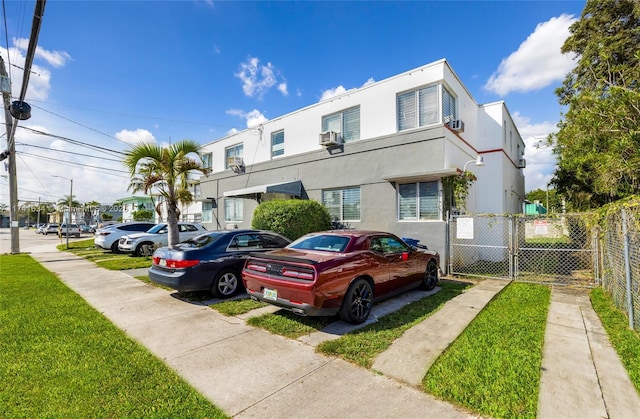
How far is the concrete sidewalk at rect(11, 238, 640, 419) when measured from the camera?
2816 millimetres

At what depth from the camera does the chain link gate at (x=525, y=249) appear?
8.00 meters

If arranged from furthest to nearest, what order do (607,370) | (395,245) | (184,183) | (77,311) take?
(184,183)
(395,245)
(77,311)
(607,370)

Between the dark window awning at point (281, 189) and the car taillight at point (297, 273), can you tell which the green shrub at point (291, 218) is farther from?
the car taillight at point (297, 273)

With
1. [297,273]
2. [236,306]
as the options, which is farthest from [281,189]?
[297,273]

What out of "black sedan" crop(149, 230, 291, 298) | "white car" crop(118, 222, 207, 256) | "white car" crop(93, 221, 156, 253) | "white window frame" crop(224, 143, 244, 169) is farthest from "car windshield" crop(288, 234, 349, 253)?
"white car" crop(93, 221, 156, 253)

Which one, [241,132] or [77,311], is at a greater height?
[241,132]

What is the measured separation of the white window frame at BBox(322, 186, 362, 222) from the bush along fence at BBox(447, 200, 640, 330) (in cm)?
341

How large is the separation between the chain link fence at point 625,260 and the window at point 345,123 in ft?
25.6

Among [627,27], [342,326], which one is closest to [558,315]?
[342,326]

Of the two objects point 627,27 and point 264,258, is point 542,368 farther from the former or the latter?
point 627,27

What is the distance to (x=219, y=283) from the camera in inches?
259

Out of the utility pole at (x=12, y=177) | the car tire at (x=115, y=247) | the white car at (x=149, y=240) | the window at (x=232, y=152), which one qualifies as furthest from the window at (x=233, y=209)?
the utility pole at (x=12, y=177)

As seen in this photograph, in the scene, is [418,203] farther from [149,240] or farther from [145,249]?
[145,249]

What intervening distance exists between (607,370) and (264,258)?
4653 mm
